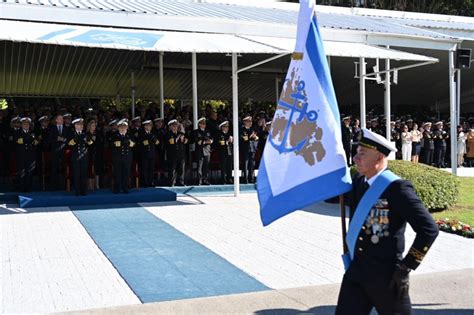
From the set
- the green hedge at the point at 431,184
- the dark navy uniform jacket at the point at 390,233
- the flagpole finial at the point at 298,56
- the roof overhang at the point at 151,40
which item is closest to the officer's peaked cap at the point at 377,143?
the dark navy uniform jacket at the point at 390,233

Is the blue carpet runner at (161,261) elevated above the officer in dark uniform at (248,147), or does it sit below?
below

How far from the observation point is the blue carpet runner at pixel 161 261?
5820mm

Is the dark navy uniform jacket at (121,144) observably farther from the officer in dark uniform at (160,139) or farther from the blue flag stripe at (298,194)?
the blue flag stripe at (298,194)

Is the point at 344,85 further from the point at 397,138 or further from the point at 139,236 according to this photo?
the point at 139,236

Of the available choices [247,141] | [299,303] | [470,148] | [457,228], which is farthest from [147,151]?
[470,148]

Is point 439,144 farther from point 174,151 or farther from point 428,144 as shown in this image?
point 174,151

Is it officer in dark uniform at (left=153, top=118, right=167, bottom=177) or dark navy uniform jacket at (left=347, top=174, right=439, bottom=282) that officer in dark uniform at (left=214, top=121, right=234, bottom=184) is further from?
dark navy uniform jacket at (left=347, top=174, right=439, bottom=282)

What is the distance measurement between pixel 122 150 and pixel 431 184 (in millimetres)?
6577

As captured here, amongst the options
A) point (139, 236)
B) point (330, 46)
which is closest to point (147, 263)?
point (139, 236)

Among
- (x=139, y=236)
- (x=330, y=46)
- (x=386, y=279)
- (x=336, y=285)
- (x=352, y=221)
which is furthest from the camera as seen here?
(x=330, y=46)

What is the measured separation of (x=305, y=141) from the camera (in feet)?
12.5

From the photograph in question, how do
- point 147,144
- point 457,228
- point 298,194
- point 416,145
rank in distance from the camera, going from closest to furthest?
1. point 298,194
2. point 457,228
3. point 147,144
4. point 416,145

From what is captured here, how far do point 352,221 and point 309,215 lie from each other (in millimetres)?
7157

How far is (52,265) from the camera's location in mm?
6770
